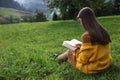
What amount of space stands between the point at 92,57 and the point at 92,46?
0.33 metres

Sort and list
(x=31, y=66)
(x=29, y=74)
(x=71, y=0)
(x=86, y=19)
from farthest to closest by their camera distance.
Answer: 1. (x=71, y=0)
2. (x=31, y=66)
3. (x=29, y=74)
4. (x=86, y=19)

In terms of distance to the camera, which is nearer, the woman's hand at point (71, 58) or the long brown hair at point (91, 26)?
the long brown hair at point (91, 26)

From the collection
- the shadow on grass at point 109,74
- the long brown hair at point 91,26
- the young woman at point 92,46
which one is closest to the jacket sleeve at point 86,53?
the young woman at point 92,46

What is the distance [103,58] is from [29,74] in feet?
7.93

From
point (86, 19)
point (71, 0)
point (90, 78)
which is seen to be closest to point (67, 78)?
point (90, 78)

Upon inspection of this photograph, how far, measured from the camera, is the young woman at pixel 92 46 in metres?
8.97

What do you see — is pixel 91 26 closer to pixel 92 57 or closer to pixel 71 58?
pixel 92 57

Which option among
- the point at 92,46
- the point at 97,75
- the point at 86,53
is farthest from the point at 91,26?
the point at 97,75

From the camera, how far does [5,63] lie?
11031mm

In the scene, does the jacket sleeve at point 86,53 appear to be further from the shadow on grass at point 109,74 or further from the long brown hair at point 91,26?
the shadow on grass at point 109,74

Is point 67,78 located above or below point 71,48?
below

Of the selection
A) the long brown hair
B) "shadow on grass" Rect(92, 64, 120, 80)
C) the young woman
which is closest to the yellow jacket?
the young woman

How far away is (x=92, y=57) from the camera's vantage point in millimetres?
9219

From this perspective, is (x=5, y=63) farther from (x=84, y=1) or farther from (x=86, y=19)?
(x=84, y=1)
